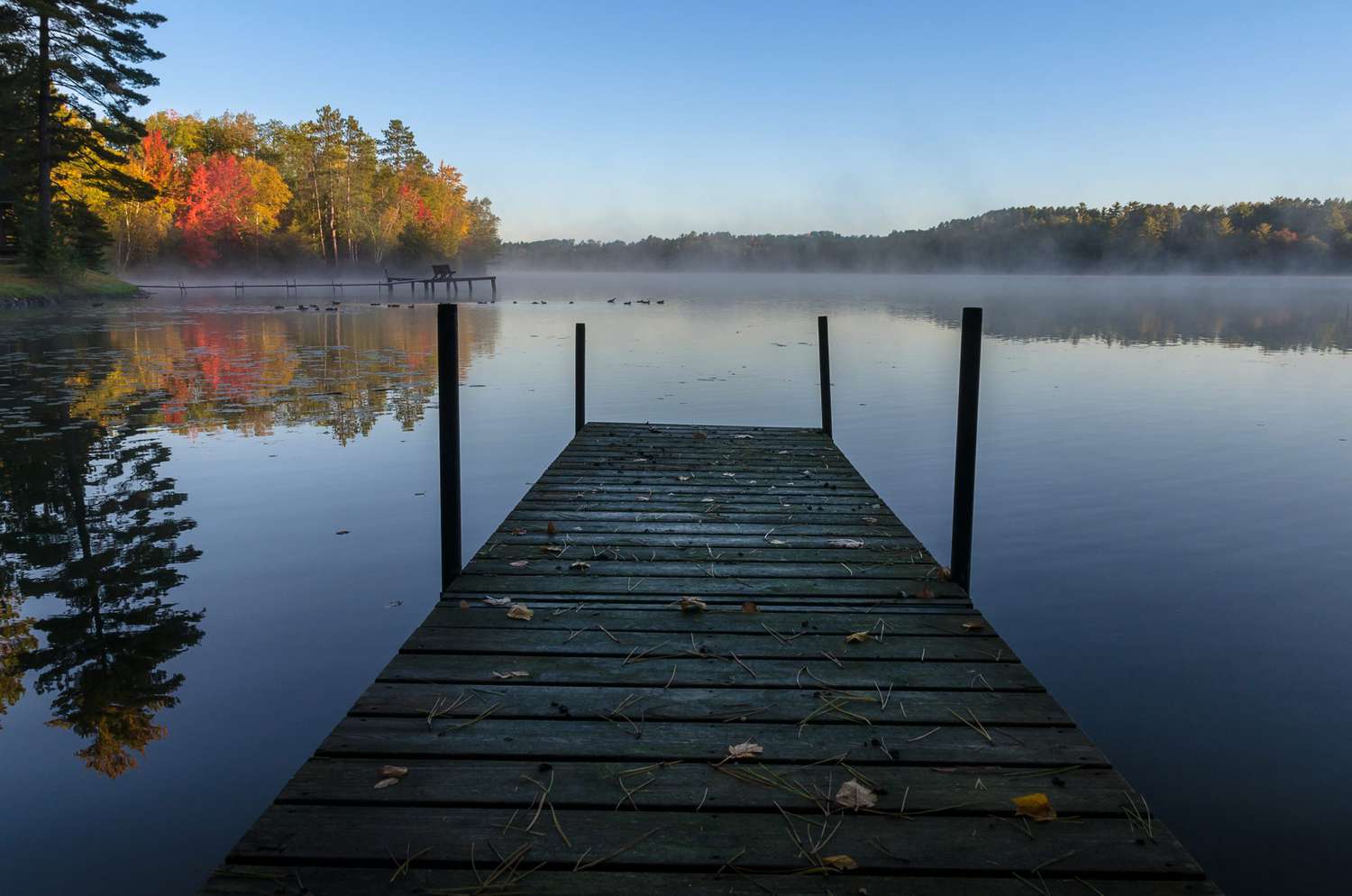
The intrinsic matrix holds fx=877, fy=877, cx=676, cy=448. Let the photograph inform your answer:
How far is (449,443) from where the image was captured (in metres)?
6.08

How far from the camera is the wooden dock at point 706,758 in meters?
2.78

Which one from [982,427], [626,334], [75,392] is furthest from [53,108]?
[982,427]

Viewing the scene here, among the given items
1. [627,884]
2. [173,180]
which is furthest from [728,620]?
[173,180]

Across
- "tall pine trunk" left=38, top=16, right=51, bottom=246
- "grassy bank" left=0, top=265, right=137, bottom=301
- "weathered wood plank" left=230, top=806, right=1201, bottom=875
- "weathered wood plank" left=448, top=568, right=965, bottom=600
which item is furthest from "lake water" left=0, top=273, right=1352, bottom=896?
"tall pine trunk" left=38, top=16, right=51, bottom=246

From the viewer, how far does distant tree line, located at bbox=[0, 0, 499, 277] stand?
4412 centimetres

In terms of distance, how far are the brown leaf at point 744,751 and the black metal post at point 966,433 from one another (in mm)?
3000

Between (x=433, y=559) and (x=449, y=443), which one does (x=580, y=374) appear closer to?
(x=433, y=559)

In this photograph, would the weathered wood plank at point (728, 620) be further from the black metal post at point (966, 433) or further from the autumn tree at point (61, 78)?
the autumn tree at point (61, 78)

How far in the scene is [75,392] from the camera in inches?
663

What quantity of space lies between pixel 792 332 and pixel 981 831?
3486cm

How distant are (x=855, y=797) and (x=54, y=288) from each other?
5442cm

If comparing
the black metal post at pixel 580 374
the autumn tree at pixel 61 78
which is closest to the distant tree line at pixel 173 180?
the autumn tree at pixel 61 78

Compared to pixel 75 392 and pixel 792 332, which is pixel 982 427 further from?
pixel 792 332

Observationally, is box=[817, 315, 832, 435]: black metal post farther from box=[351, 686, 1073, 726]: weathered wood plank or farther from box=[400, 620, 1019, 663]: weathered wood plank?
box=[351, 686, 1073, 726]: weathered wood plank
